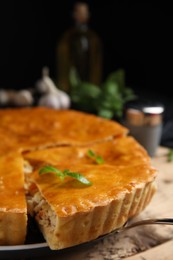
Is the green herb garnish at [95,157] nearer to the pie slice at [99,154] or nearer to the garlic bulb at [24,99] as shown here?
the pie slice at [99,154]

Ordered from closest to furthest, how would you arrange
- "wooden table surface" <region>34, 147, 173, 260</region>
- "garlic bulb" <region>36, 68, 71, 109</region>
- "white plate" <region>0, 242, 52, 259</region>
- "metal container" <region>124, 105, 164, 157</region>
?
"white plate" <region>0, 242, 52, 259</region>, "wooden table surface" <region>34, 147, 173, 260</region>, "metal container" <region>124, 105, 164, 157</region>, "garlic bulb" <region>36, 68, 71, 109</region>

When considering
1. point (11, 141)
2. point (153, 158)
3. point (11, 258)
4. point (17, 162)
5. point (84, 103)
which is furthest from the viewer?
point (84, 103)

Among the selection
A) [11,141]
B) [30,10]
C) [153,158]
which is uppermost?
[30,10]

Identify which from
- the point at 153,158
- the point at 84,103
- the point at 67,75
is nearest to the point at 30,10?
the point at 67,75

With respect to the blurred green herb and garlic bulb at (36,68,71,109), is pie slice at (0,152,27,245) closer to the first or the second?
the blurred green herb

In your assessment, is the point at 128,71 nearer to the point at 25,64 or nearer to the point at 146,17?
the point at 146,17

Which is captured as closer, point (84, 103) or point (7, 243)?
point (7, 243)

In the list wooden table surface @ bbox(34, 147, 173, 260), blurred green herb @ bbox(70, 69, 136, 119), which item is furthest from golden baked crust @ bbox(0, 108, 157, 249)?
blurred green herb @ bbox(70, 69, 136, 119)

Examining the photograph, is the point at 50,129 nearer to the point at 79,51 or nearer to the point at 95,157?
the point at 95,157
